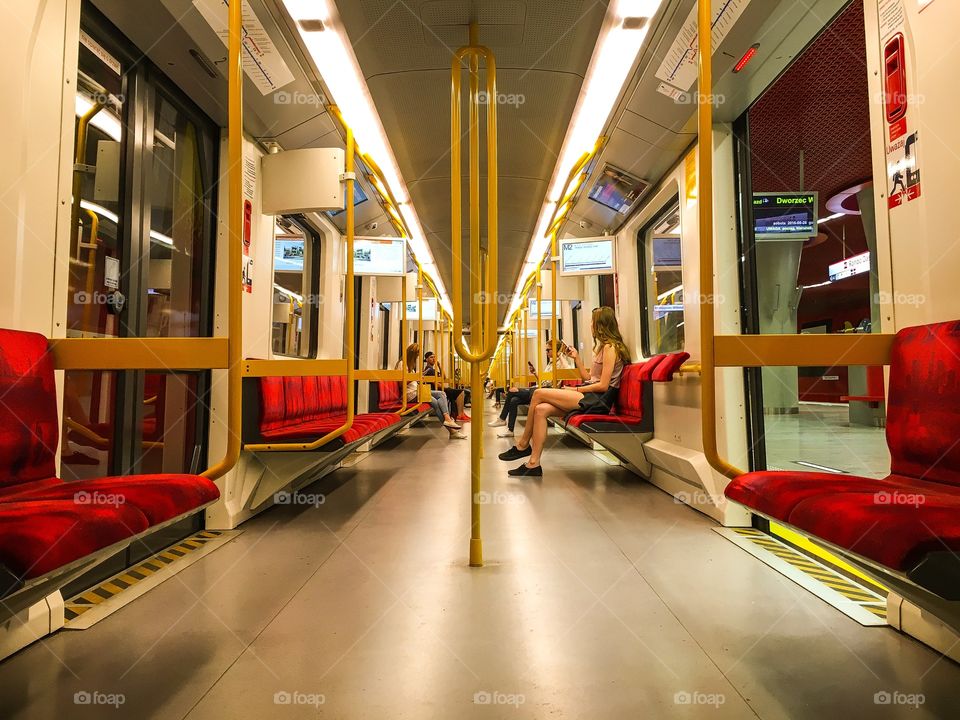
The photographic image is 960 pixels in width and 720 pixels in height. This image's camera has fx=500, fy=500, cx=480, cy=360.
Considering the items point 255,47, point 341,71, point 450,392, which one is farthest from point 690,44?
point 450,392

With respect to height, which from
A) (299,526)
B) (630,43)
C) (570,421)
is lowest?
(299,526)

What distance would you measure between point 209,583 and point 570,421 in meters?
3.21

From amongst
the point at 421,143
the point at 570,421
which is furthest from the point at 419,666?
the point at 421,143

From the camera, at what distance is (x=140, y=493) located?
1300 mm

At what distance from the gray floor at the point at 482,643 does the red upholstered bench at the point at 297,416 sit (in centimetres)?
63

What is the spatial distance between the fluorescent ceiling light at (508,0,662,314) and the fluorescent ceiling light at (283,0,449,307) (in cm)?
164

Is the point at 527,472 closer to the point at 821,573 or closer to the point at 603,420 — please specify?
the point at 603,420

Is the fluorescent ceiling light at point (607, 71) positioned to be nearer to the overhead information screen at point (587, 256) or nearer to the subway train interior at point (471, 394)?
the subway train interior at point (471, 394)

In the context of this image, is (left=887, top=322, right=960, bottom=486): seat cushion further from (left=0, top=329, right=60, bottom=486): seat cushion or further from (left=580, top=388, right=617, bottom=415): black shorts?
(left=580, top=388, right=617, bottom=415): black shorts

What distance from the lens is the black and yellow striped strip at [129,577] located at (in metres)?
2.06

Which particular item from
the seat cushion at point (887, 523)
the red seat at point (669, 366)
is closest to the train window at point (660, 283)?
the red seat at point (669, 366)

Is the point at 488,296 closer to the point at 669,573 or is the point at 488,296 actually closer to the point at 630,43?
the point at 669,573

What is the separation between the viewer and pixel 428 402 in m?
8.57

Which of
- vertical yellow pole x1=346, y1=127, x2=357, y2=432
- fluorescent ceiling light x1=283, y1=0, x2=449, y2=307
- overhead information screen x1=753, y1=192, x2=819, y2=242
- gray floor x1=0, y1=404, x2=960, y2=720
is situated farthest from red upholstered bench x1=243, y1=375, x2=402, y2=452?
overhead information screen x1=753, y1=192, x2=819, y2=242
